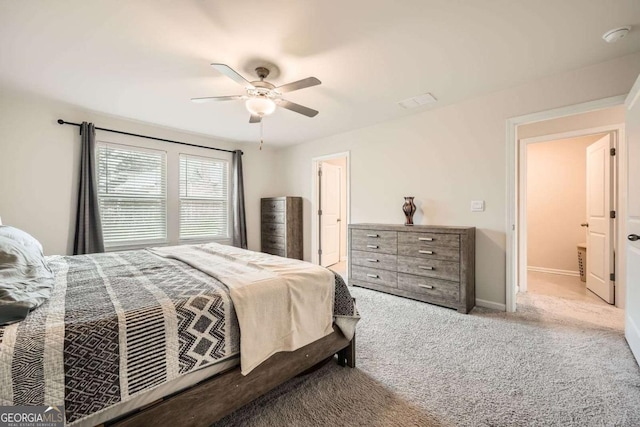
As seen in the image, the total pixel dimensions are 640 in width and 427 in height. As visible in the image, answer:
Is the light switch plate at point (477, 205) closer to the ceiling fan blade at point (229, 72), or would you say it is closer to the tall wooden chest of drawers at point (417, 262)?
the tall wooden chest of drawers at point (417, 262)

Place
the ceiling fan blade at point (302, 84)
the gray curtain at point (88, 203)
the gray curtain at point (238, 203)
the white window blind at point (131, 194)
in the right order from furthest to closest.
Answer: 1. the gray curtain at point (238, 203)
2. the white window blind at point (131, 194)
3. the gray curtain at point (88, 203)
4. the ceiling fan blade at point (302, 84)

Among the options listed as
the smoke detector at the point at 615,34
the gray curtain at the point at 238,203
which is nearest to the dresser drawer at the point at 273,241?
the gray curtain at the point at 238,203

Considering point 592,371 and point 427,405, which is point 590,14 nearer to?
point 592,371

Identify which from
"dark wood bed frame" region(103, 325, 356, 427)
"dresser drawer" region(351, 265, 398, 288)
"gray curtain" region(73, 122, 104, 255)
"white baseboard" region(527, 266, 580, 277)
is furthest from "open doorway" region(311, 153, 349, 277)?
"white baseboard" region(527, 266, 580, 277)

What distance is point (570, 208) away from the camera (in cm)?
432

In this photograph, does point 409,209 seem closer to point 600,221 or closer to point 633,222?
point 633,222

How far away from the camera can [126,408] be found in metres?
1.02

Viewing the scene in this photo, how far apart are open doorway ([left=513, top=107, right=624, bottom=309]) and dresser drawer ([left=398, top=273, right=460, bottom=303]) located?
1.21 m

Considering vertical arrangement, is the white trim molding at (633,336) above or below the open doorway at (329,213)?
below

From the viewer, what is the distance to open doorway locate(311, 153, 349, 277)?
16.1ft

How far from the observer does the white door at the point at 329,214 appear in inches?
197

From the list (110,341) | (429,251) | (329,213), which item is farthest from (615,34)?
(329,213)

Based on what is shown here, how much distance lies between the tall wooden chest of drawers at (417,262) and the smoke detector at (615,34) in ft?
5.97

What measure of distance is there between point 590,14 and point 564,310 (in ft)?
9.07
